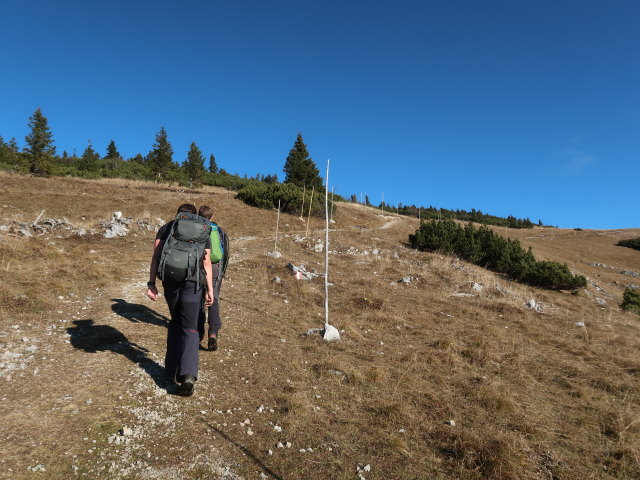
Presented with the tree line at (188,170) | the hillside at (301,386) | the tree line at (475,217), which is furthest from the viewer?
the tree line at (475,217)

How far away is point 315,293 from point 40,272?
7379 millimetres

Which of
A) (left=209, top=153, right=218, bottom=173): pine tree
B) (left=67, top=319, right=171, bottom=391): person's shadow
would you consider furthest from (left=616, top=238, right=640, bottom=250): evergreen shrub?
(left=209, top=153, right=218, bottom=173): pine tree

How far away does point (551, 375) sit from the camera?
6.41m

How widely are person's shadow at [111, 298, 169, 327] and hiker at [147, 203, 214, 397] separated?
290 centimetres

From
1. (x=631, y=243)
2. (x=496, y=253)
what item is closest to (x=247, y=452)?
(x=496, y=253)

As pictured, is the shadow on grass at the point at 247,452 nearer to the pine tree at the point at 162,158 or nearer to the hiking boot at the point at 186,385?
the hiking boot at the point at 186,385

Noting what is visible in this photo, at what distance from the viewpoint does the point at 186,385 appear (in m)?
4.23

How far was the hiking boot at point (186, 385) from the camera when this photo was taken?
13.9 feet

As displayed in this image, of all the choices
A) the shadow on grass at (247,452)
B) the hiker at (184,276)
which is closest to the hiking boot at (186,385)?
the hiker at (184,276)

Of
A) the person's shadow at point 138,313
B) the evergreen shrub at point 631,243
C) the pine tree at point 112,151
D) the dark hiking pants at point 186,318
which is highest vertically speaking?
the pine tree at point 112,151

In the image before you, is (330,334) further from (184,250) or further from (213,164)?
(213,164)

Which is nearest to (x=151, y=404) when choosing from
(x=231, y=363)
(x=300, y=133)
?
(x=231, y=363)

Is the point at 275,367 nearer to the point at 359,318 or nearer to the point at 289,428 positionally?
the point at 289,428

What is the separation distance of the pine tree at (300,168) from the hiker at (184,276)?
37508mm
